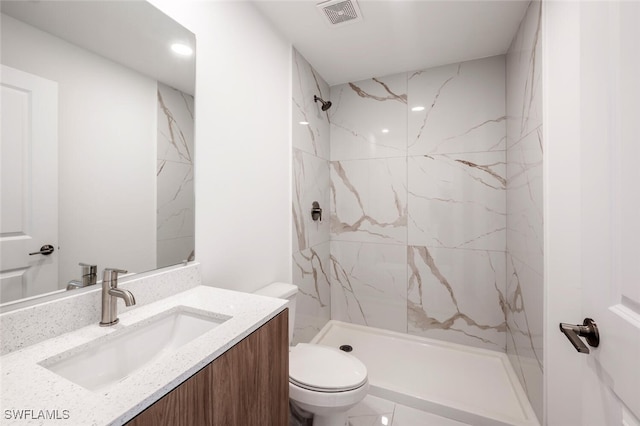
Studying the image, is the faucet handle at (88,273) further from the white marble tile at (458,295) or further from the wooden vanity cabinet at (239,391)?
the white marble tile at (458,295)

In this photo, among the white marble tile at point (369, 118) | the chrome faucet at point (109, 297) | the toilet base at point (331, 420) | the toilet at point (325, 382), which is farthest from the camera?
the white marble tile at point (369, 118)

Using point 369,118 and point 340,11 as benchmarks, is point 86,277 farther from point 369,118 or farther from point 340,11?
Result: point 369,118

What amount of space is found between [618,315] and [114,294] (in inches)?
48.7

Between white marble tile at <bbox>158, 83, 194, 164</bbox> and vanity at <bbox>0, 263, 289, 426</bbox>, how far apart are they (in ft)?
1.60

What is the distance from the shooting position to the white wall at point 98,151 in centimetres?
79

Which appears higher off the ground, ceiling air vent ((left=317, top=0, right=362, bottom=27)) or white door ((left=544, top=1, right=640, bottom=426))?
ceiling air vent ((left=317, top=0, right=362, bottom=27))

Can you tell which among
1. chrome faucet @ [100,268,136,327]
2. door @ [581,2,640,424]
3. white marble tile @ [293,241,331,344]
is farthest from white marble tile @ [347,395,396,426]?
chrome faucet @ [100,268,136,327]

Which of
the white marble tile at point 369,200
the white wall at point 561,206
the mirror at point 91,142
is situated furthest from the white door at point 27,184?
the white marble tile at point 369,200

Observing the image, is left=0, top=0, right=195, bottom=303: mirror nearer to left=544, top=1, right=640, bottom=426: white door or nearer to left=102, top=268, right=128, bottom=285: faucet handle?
left=102, top=268, right=128, bottom=285: faucet handle

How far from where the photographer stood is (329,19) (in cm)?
170

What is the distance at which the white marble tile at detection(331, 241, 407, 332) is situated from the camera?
7.95 feet

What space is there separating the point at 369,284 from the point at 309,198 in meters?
0.99

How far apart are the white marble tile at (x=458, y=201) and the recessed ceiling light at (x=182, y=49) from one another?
71.4 inches

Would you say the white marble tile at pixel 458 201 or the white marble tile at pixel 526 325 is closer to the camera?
the white marble tile at pixel 526 325
